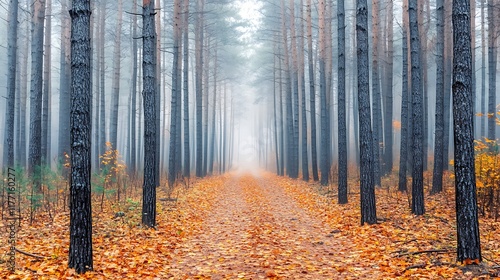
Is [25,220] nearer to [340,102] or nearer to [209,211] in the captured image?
[209,211]

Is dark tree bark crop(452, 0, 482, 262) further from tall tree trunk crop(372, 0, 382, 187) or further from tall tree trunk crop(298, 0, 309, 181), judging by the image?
tall tree trunk crop(298, 0, 309, 181)

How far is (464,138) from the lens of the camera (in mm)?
5426

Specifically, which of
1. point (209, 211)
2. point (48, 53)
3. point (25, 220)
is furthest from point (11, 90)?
point (209, 211)

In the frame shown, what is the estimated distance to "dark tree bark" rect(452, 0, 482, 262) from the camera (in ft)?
17.8

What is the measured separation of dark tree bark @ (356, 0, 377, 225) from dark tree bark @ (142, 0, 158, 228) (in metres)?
4.94

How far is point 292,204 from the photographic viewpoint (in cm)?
1294

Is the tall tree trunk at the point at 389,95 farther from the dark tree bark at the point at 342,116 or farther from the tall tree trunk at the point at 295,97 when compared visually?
the dark tree bark at the point at 342,116

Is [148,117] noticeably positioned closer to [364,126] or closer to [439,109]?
[364,126]

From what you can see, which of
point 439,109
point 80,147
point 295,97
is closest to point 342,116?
point 439,109

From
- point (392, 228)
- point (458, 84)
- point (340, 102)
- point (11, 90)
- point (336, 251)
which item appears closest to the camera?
point (458, 84)

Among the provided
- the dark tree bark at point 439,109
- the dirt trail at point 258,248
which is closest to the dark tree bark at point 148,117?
the dirt trail at point 258,248

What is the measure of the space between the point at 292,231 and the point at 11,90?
441 inches

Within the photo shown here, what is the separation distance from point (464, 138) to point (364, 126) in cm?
347

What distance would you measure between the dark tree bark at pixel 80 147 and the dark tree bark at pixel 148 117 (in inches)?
122
